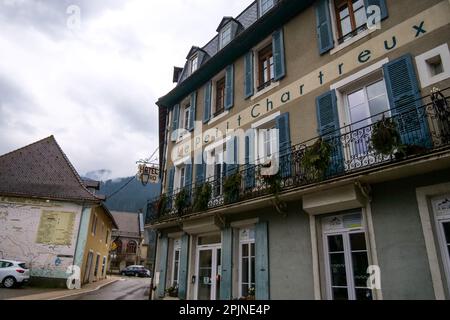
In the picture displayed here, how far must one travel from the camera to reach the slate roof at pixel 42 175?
17547 millimetres

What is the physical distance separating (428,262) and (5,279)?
54.8ft

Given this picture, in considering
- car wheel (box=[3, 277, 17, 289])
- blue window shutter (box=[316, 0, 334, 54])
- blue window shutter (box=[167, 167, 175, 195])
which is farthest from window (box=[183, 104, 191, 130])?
car wheel (box=[3, 277, 17, 289])

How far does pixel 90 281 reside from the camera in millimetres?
22688

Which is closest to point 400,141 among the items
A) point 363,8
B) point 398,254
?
point 398,254

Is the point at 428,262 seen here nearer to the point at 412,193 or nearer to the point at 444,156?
the point at 412,193

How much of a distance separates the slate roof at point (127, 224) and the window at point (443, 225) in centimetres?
4935

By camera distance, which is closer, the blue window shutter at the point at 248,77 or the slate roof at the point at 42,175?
the blue window shutter at the point at 248,77

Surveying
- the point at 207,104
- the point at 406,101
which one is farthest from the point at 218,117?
the point at 406,101

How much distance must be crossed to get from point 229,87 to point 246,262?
19.6 feet

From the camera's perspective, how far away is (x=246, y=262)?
899cm

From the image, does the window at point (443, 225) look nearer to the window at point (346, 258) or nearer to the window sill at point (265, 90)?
the window at point (346, 258)

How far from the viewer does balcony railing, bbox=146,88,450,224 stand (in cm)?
568

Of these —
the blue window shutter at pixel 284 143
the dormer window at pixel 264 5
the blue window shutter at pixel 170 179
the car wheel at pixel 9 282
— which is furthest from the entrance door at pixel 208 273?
the car wheel at pixel 9 282

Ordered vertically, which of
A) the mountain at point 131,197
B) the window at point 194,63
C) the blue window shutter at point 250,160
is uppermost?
the mountain at point 131,197
